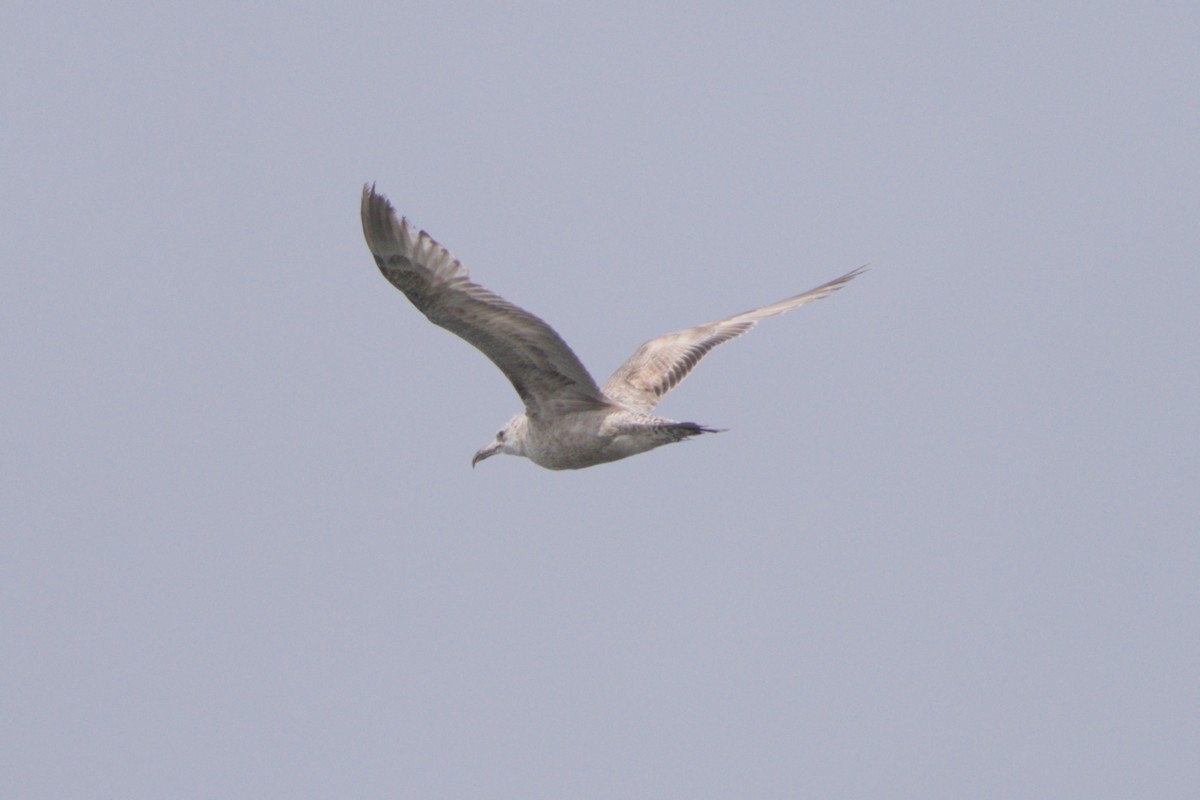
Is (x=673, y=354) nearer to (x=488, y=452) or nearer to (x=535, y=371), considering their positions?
(x=488, y=452)

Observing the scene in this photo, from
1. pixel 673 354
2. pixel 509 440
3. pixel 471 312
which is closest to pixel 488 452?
pixel 509 440

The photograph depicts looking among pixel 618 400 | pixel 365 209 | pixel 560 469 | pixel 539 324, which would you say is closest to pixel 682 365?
pixel 618 400

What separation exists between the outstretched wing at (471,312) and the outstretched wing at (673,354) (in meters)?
1.46

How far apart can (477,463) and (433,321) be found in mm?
3531

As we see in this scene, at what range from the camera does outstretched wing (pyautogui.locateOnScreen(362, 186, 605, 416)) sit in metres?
14.2

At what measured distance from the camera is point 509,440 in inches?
679

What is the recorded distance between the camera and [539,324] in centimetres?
1471

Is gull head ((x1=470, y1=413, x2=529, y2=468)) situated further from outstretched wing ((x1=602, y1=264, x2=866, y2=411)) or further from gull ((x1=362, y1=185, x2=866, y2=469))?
outstretched wing ((x1=602, y1=264, x2=866, y2=411))

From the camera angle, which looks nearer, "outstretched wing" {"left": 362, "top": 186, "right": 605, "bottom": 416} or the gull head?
"outstretched wing" {"left": 362, "top": 186, "right": 605, "bottom": 416}

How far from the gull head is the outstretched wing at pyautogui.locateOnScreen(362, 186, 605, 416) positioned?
2.98 feet

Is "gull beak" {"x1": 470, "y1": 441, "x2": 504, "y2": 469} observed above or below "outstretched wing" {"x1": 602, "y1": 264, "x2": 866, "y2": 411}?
below

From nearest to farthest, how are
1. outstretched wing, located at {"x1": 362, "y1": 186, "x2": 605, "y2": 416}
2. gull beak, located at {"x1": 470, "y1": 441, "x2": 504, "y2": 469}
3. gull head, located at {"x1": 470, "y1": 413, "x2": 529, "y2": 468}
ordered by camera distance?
1. outstretched wing, located at {"x1": 362, "y1": 186, "x2": 605, "y2": 416}
2. gull head, located at {"x1": 470, "y1": 413, "x2": 529, "y2": 468}
3. gull beak, located at {"x1": 470, "y1": 441, "x2": 504, "y2": 469}

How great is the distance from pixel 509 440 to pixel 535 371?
1824 mm

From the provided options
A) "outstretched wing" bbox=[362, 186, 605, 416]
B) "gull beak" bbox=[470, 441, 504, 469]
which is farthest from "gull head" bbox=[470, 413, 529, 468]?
"outstretched wing" bbox=[362, 186, 605, 416]
